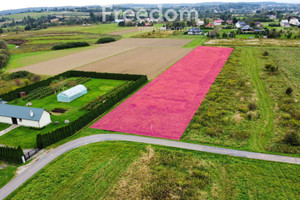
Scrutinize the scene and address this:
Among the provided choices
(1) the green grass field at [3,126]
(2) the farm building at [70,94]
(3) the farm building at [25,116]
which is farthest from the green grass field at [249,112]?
(1) the green grass field at [3,126]

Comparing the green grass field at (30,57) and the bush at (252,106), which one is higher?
the green grass field at (30,57)

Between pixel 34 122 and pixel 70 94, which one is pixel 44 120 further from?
pixel 70 94

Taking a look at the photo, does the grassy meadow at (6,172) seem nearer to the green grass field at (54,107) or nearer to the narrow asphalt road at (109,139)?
the narrow asphalt road at (109,139)

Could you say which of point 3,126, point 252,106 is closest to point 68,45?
point 3,126

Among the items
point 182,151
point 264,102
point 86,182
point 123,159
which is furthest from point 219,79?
point 86,182

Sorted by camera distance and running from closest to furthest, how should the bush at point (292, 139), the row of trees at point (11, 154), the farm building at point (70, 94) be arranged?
the row of trees at point (11, 154)
the bush at point (292, 139)
the farm building at point (70, 94)

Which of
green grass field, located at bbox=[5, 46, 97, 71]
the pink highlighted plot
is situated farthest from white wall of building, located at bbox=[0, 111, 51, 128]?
green grass field, located at bbox=[5, 46, 97, 71]
